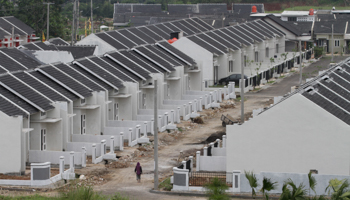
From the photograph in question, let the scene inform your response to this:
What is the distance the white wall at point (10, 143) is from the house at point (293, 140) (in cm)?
1031

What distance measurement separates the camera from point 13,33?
81375 millimetres

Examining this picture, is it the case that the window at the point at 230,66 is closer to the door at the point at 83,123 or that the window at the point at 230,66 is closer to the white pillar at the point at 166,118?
the white pillar at the point at 166,118

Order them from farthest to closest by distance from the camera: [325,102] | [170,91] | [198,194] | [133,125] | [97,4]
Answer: [97,4] → [170,91] → [133,125] → [325,102] → [198,194]

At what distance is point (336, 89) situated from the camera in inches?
1510

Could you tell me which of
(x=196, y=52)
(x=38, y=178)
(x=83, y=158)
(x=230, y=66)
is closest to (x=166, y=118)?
(x=83, y=158)

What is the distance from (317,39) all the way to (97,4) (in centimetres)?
7642

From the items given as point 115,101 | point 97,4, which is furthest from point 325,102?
point 97,4

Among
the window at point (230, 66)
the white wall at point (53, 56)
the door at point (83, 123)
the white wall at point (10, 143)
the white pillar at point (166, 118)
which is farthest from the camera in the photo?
the window at point (230, 66)

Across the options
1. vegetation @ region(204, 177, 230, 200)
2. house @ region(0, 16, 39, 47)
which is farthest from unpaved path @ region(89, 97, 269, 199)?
house @ region(0, 16, 39, 47)

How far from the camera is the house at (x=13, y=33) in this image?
81.0 m

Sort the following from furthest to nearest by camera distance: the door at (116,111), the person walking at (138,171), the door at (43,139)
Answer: the door at (116,111) → the door at (43,139) → the person walking at (138,171)

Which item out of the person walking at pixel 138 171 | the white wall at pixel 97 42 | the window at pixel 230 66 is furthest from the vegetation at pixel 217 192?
the window at pixel 230 66

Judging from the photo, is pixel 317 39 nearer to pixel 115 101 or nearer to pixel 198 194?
pixel 115 101

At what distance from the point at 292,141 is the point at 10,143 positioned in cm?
1369
